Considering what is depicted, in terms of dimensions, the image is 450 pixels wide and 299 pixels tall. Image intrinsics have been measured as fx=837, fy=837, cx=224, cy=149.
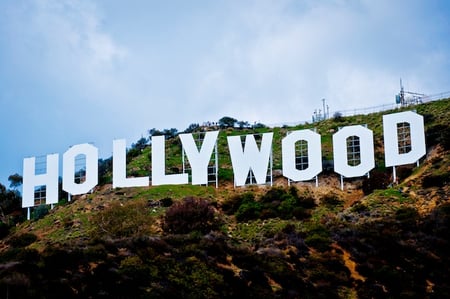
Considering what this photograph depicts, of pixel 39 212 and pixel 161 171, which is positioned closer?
A: pixel 161 171

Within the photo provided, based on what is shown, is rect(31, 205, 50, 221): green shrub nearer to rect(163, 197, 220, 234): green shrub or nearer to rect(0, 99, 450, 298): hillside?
rect(0, 99, 450, 298): hillside

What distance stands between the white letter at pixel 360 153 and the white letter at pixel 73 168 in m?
20.8

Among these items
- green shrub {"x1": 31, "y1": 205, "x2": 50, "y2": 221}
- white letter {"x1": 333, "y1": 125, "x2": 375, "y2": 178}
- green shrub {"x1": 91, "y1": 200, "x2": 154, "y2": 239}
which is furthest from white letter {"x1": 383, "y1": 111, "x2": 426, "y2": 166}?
green shrub {"x1": 31, "y1": 205, "x2": 50, "y2": 221}

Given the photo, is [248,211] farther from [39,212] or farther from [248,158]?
[39,212]

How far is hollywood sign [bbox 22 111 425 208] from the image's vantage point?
66.2m

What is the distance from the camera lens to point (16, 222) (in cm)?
7962

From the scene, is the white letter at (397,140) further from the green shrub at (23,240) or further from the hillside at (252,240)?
the green shrub at (23,240)

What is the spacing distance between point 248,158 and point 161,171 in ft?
24.6

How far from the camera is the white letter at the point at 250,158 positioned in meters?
68.4

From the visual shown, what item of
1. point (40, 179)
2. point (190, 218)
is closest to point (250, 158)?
point (190, 218)

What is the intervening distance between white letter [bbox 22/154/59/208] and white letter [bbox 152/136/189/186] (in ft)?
30.1

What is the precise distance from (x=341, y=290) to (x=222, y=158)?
119 ft

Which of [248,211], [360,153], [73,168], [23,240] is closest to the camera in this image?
[248,211]

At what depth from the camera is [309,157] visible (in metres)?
68.2
